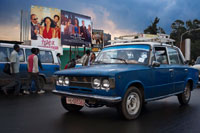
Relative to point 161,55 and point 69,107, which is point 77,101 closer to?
point 69,107

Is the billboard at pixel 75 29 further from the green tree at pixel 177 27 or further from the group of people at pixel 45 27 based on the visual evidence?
the green tree at pixel 177 27

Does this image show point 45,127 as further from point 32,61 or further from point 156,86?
point 32,61

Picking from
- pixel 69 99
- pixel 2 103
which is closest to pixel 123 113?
pixel 69 99

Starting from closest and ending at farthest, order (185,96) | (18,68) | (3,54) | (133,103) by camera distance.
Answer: (133,103) → (185,96) → (18,68) → (3,54)

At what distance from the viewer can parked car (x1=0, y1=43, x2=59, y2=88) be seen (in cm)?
903

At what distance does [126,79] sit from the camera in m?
4.86

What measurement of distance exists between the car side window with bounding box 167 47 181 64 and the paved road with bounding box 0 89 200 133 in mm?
1307

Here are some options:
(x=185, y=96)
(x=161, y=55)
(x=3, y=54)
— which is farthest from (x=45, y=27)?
(x=161, y=55)

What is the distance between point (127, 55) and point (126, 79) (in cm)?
115

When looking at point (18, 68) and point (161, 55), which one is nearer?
point (161, 55)

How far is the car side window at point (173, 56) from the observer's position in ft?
22.0

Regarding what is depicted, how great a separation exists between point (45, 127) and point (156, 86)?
273 centimetres

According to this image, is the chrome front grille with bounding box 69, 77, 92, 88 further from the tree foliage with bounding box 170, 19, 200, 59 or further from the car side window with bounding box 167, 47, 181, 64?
the tree foliage with bounding box 170, 19, 200, 59

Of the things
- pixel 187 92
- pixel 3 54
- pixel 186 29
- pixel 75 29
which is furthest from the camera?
pixel 186 29
